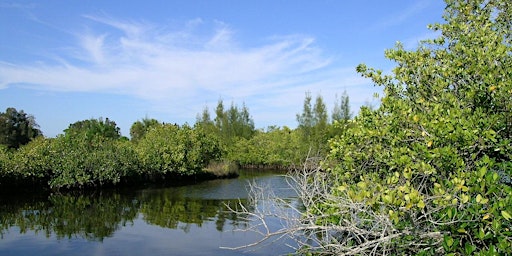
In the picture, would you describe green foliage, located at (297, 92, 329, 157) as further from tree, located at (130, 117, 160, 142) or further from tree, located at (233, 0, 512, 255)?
tree, located at (233, 0, 512, 255)

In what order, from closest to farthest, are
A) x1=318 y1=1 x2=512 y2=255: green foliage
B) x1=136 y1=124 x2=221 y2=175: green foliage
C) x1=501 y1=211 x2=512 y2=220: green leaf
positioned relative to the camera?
x1=501 y1=211 x2=512 y2=220: green leaf → x1=318 y1=1 x2=512 y2=255: green foliage → x1=136 y1=124 x2=221 y2=175: green foliage

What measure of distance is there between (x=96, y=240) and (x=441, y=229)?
11250 mm

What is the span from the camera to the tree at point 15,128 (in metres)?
37.4

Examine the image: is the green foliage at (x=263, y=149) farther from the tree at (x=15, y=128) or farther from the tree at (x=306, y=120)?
the tree at (x=15, y=128)

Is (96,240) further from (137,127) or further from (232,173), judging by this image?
(137,127)

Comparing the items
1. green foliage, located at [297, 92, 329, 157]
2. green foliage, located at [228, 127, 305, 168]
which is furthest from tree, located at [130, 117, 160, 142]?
green foliage, located at [297, 92, 329, 157]

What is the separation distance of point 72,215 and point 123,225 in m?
2.77

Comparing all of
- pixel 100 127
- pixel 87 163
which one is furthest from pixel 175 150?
pixel 100 127

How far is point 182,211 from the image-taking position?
1877 centimetres

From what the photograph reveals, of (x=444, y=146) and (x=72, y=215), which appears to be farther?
(x=72, y=215)

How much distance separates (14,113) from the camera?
39.2 m

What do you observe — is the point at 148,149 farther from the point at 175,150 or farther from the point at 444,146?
the point at 444,146

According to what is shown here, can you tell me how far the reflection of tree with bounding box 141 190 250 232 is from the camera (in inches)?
638

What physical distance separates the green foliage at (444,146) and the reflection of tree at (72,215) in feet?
33.4
